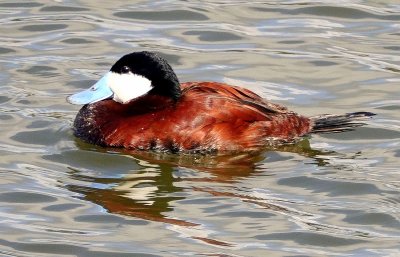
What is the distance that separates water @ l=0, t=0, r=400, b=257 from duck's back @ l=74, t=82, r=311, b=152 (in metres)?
0.11

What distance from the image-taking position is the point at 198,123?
9266 mm

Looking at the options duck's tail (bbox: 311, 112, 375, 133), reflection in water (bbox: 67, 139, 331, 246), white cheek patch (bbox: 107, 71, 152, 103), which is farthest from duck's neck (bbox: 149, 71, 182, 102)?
duck's tail (bbox: 311, 112, 375, 133)

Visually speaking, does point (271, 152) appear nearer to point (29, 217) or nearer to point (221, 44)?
point (29, 217)

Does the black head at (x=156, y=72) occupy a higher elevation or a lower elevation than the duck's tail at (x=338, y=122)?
higher

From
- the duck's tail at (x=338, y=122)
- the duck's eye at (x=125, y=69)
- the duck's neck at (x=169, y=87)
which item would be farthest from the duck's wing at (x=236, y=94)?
the duck's eye at (x=125, y=69)

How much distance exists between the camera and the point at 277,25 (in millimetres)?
12469

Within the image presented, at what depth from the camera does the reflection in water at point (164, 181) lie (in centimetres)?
815

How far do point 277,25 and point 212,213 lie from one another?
4.74 metres

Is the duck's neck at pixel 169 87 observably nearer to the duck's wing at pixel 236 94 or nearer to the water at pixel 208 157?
the duck's wing at pixel 236 94

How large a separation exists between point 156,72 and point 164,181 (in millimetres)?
1005

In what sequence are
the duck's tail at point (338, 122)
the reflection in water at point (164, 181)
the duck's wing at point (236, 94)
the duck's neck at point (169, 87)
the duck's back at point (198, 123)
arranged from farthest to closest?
the duck's tail at point (338, 122) → the duck's wing at point (236, 94) → the duck's neck at point (169, 87) → the duck's back at point (198, 123) → the reflection in water at point (164, 181)

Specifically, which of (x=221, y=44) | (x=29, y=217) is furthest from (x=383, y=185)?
(x=221, y=44)

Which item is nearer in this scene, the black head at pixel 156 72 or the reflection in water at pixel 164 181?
the reflection in water at pixel 164 181

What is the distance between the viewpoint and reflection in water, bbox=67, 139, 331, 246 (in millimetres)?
8148
